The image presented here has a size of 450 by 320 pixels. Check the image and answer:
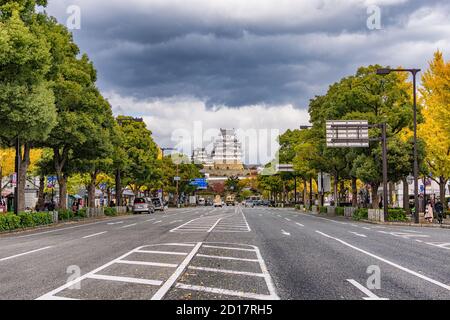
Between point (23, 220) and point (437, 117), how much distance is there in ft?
86.1

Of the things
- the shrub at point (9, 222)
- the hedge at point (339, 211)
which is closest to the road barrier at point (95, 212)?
the shrub at point (9, 222)

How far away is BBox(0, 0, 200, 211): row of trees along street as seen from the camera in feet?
62.2

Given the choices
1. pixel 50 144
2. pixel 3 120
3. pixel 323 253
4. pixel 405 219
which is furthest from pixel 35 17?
pixel 405 219

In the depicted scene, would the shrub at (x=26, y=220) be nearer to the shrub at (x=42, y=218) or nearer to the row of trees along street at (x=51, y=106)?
the shrub at (x=42, y=218)

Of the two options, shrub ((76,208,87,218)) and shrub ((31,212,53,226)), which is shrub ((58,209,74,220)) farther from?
shrub ((31,212,53,226))

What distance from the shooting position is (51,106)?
69.7ft

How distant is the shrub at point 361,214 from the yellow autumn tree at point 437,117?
5.78 metres

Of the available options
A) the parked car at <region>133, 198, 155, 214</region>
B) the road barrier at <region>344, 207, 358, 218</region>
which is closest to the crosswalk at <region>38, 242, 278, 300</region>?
the road barrier at <region>344, 207, 358, 218</region>

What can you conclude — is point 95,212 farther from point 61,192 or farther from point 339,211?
point 339,211

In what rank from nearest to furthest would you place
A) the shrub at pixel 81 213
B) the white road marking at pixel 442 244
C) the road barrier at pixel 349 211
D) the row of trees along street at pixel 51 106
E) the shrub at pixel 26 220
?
the white road marking at pixel 442 244 < the row of trees along street at pixel 51 106 < the shrub at pixel 26 220 < the shrub at pixel 81 213 < the road barrier at pixel 349 211

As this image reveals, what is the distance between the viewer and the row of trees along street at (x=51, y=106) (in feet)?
62.2

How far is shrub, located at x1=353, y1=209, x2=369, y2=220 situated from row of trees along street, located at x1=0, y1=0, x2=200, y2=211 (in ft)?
60.8
